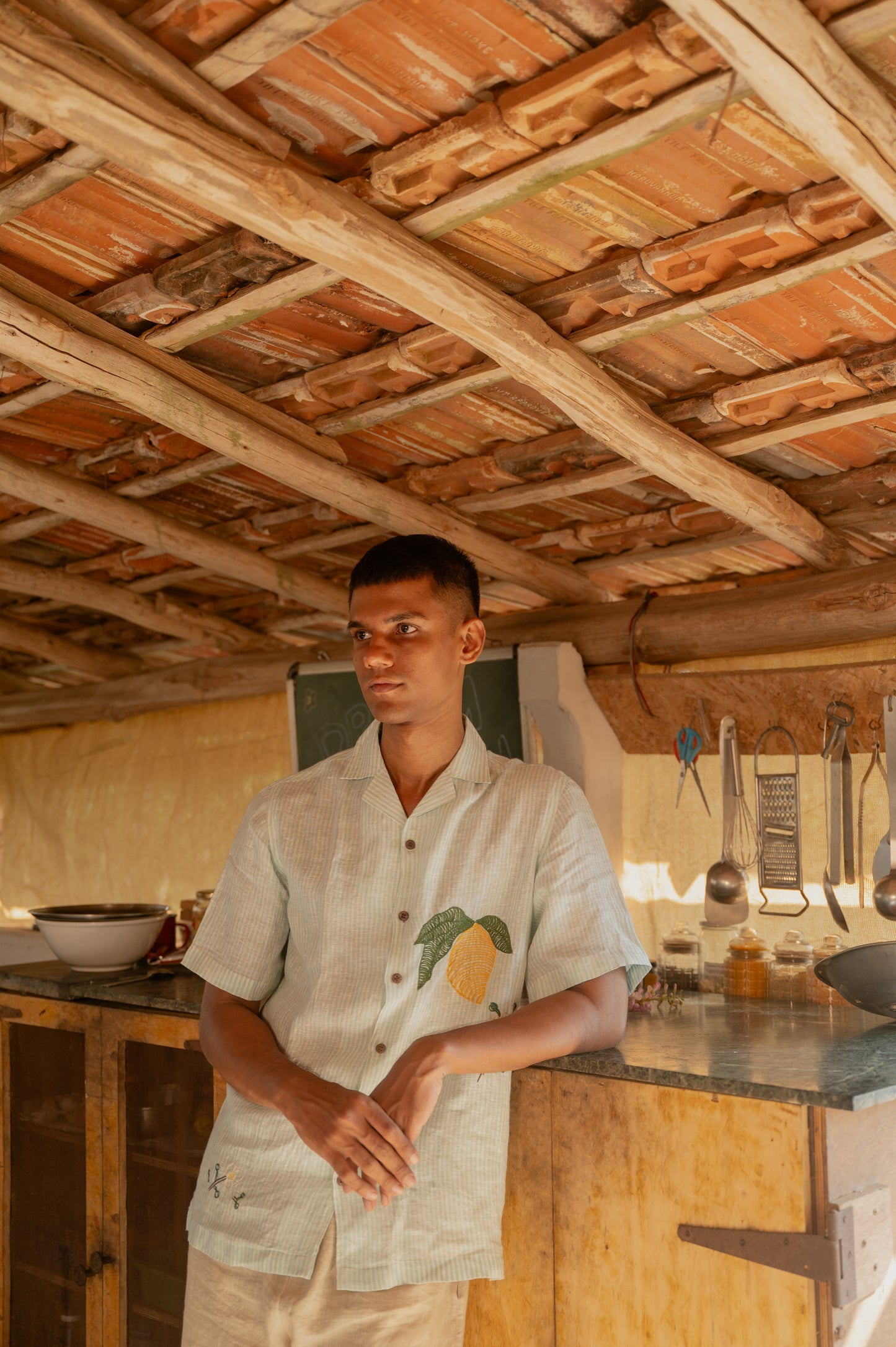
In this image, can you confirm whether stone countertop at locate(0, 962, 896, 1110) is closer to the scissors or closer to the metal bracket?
the metal bracket

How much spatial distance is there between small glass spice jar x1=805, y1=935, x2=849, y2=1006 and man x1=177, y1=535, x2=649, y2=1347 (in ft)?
3.26

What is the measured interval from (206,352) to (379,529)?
35.1 inches

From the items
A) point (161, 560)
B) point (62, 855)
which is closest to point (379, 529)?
point (161, 560)

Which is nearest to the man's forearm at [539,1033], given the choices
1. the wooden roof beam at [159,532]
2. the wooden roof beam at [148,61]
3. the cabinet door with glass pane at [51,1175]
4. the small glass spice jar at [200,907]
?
the wooden roof beam at [148,61]

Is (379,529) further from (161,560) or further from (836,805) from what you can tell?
(836,805)

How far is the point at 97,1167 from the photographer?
2.80 meters

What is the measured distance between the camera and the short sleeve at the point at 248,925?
6.01 ft

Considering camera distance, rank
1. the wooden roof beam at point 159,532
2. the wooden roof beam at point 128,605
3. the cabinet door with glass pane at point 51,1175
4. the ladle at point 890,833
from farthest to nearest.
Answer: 1. the wooden roof beam at point 128,605
2. the wooden roof beam at point 159,532
3. the cabinet door with glass pane at point 51,1175
4. the ladle at point 890,833

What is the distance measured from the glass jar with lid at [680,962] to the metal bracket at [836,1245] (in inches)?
39.1

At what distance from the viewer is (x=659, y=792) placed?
352 centimetres

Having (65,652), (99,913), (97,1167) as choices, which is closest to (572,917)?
(97,1167)

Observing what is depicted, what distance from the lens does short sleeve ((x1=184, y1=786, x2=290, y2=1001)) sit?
6.01 ft

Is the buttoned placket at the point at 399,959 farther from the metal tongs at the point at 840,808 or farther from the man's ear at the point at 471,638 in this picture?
the metal tongs at the point at 840,808

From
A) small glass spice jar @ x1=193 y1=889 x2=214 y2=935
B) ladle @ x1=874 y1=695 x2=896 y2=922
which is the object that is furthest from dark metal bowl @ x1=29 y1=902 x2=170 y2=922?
ladle @ x1=874 y1=695 x2=896 y2=922
